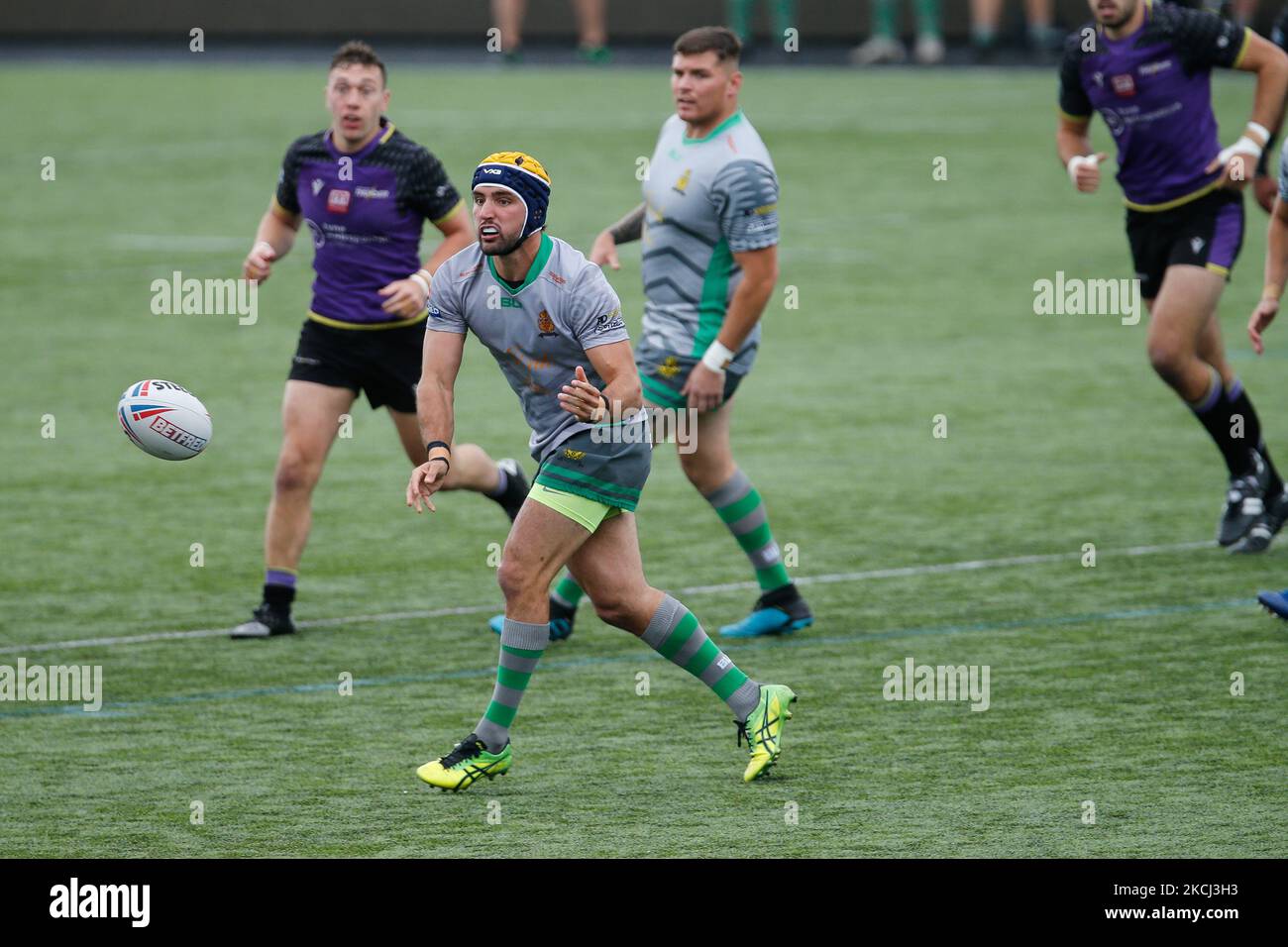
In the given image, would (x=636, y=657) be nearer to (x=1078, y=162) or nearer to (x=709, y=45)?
(x=709, y=45)

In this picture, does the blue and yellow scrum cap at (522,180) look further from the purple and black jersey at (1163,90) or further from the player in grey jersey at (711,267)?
the purple and black jersey at (1163,90)

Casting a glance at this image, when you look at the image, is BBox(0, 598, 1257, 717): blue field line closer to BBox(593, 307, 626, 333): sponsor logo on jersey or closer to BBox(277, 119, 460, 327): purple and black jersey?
BBox(277, 119, 460, 327): purple and black jersey

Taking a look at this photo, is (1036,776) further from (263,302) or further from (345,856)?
(263,302)

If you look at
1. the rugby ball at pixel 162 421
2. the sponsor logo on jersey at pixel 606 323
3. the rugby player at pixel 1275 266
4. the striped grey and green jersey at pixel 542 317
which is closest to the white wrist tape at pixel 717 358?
the striped grey and green jersey at pixel 542 317

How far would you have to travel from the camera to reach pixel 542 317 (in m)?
6.95

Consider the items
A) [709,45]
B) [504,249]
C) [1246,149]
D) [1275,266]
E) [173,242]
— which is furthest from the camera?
[173,242]

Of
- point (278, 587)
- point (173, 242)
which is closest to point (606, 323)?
point (278, 587)

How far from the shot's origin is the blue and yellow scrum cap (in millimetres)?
6773

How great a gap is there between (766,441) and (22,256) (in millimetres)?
9675

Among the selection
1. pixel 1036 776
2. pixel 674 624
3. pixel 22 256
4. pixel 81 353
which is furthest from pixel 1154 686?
pixel 22 256

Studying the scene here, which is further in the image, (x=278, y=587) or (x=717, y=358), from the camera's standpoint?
(x=278, y=587)

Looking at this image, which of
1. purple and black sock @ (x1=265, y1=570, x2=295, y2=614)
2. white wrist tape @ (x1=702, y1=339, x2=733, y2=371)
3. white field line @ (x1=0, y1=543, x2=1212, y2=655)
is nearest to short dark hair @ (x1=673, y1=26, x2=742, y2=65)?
white wrist tape @ (x1=702, y1=339, x2=733, y2=371)
